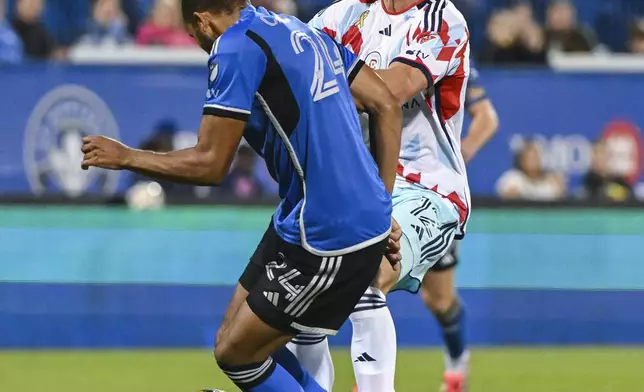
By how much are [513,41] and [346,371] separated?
5.25 meters

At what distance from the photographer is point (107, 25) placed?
12633mm

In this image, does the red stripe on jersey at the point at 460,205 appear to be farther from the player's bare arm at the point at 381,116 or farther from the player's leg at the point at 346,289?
the player's leg at the point at 346,289

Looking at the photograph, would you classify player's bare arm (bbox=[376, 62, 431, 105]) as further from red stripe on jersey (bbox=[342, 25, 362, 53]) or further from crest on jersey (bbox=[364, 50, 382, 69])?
red stripe on jersey (bbox=[342, 25, 362, 53])

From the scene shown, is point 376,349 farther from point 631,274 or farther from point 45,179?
Answer: point 45,179

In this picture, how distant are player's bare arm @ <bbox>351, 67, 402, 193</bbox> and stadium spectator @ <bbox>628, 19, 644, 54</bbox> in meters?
8.62

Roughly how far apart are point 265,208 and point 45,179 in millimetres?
2308

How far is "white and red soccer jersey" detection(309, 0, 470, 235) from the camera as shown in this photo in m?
6.08

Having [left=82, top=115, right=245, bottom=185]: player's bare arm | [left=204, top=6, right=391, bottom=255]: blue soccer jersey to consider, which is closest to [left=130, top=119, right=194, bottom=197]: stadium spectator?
[left=204, top=6, right=391, bottom=255]: blue soccer jersey

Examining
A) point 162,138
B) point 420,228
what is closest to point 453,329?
point 420,228

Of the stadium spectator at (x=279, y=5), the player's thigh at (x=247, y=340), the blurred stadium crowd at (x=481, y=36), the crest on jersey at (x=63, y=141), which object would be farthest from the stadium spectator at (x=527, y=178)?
the player's thigh at (x=247, y=340)

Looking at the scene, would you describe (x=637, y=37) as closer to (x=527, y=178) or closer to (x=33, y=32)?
(x=527, y=178)

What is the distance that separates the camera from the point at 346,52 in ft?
16.5

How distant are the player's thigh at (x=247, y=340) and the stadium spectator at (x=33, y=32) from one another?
7946 millimetres

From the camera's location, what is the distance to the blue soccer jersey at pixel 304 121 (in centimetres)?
464
